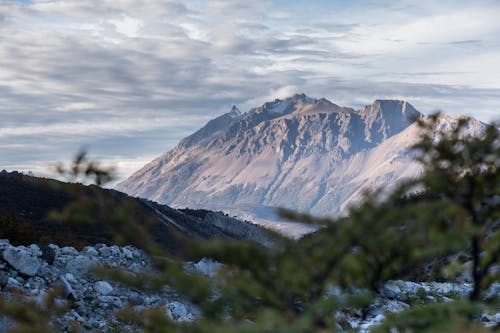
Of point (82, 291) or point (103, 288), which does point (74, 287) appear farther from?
point (103, 288)

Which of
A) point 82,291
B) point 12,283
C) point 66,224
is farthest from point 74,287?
point 66,224

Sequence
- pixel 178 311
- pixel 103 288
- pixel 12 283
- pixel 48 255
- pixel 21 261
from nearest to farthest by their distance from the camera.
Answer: pixel 12 283 → pixel 21 261 → pixel 178 311 → pixel 103 288 → pixel 48 255

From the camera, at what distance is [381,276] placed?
19.0ft

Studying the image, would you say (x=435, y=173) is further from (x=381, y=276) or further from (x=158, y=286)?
(x=158, y=286)

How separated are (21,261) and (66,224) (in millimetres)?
14167

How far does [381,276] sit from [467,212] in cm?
130

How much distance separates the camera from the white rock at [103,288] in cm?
1518

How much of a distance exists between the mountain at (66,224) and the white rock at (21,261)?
1173 millimetres

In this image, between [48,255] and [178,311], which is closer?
[178,311]

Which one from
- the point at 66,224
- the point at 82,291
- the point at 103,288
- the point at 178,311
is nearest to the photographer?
the point at 178,311

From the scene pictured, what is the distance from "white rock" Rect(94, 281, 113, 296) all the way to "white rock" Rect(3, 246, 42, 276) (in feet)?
5.17

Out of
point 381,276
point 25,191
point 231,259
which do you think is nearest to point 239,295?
point 231,259

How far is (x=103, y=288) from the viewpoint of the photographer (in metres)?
15.3

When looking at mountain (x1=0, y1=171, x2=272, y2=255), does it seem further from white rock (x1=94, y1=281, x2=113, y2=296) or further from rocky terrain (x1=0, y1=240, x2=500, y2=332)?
white rock (x1=94, y1=281, x2=113, y2=296)
